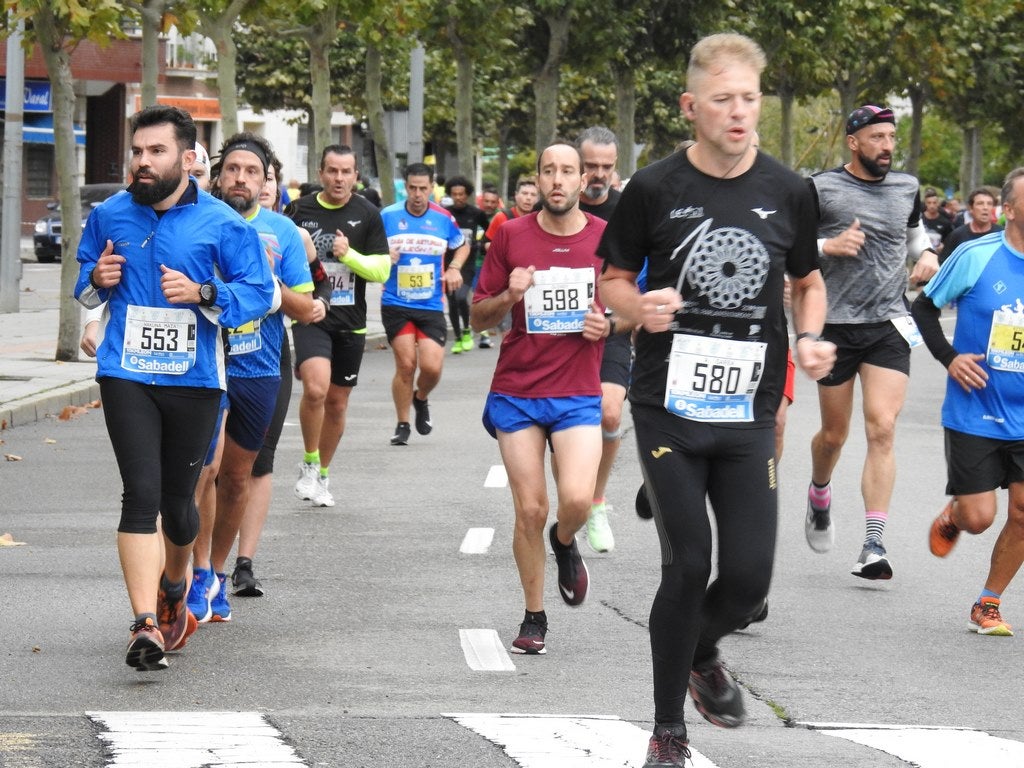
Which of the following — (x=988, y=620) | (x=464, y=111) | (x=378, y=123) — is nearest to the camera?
(x=988, y=620)

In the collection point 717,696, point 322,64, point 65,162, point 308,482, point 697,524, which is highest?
point 322,64

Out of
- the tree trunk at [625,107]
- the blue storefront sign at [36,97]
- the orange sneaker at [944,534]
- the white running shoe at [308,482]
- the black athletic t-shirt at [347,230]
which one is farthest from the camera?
the blue storefront sign at [36,97]

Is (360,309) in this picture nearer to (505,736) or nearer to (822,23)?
(505,736)

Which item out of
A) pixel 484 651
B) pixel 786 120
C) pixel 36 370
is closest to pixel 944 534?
pixel 484 651

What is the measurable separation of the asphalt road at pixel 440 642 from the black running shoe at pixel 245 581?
0.10 metres

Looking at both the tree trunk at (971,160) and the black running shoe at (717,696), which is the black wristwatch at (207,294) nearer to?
the black running shoe at (717,696)

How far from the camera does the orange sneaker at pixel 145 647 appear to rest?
6.49 metres

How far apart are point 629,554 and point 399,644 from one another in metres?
2.57

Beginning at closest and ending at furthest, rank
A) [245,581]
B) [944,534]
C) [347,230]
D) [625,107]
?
[245,581], [944,534], [347,230], [625,107]

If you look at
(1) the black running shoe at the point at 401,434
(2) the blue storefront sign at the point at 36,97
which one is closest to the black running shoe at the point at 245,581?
(1) the black running shoe at the point at 401,434

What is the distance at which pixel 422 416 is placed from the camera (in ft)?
48.1

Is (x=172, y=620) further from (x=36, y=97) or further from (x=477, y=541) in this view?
(x=36, y=97)

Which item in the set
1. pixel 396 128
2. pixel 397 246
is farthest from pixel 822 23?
pixel 397 246

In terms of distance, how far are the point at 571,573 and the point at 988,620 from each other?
169cm
